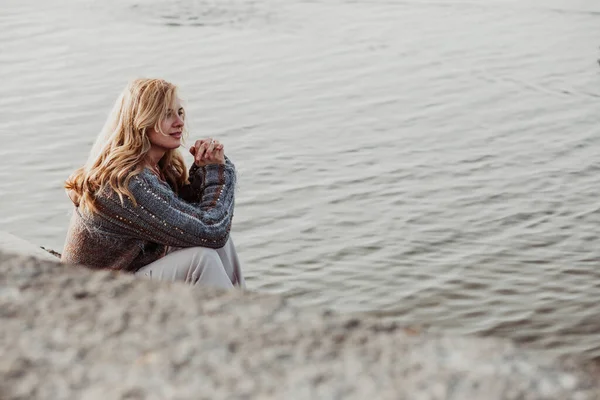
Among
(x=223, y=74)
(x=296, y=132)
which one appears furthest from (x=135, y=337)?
(x=223, y=74)

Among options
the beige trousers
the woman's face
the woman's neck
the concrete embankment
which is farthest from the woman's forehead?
the concrete embankment

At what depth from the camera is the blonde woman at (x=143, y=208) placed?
5164mm

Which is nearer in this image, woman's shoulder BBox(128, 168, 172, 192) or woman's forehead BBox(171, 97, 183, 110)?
woman's shoulder BBox(128, 168, 172, 192)

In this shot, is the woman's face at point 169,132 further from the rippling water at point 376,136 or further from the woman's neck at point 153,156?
the rippling water at point 376,136

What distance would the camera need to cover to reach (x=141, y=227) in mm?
5223

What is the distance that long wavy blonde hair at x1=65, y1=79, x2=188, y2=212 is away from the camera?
5137 mm

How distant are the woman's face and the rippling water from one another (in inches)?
72.9

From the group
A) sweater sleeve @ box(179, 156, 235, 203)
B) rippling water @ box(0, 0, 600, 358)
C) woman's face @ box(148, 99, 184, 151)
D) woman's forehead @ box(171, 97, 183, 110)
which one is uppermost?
woman's forehead @ box(171, 97, 183, 110)

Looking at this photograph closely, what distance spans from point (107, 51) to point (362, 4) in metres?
5.24

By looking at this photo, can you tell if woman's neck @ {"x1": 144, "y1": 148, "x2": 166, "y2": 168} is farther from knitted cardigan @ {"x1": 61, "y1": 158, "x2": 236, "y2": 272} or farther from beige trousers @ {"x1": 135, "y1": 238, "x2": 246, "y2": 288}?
beige trousers @ {"x1": 135, "y1": 238, "x2": 246, "y2": 288}

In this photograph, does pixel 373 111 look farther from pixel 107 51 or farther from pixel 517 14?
pixel 517 14

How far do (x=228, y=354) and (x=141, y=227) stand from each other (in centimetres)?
360

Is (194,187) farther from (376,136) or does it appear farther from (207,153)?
(376,136)

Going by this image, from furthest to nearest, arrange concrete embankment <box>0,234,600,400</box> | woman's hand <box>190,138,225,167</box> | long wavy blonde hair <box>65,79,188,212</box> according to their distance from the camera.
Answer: woman's hand <box>190,138,225,167</box>, long wavy blonde hair <box>65,79,188,212</box>, concrete embankment <box>0,234,600,400</box>
